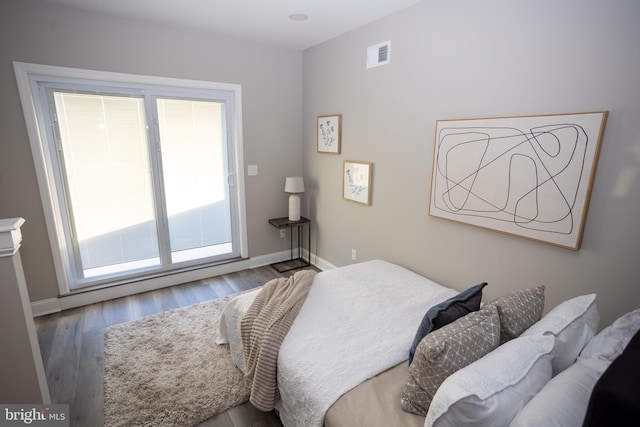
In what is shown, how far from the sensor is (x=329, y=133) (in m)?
3.48

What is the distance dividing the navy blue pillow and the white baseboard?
238 cm

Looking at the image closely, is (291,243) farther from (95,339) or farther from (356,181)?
(95,339)

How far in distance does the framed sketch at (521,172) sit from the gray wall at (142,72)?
2.14 metres

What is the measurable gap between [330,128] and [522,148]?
202 cm

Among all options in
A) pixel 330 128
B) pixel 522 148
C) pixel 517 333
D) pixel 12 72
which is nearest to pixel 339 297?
pixel 517 333

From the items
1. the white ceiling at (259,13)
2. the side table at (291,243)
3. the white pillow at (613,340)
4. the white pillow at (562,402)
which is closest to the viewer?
the white pillow at (562,402)

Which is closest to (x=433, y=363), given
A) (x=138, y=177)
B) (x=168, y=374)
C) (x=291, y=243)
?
(x=168, y=374)

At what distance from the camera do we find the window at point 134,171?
276 cm

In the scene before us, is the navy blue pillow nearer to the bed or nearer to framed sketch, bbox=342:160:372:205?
the bed

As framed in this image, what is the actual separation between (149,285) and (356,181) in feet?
8.29

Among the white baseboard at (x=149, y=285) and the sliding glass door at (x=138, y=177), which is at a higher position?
the sliding glass door at (x=138, y=177)

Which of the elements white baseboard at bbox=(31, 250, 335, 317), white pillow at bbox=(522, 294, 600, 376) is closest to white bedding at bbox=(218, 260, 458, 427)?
white pillow at bbox=(522, 294, 600, 376)

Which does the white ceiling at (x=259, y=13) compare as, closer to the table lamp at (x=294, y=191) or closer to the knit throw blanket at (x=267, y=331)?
the table lamp at (x=294, y=191)

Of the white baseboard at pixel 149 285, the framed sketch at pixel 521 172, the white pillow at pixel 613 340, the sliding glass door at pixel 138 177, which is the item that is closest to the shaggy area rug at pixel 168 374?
the white baseboard at pixel 149 285
